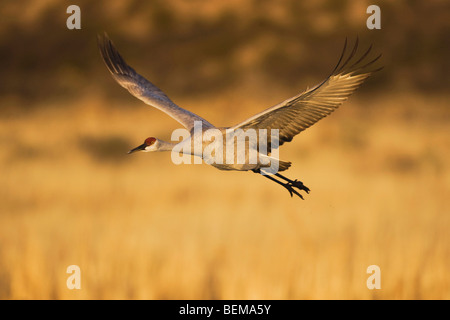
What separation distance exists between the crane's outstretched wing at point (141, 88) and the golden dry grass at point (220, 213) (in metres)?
1.95

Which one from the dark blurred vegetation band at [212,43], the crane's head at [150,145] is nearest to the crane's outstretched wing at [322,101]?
the crane's head at [150,145]

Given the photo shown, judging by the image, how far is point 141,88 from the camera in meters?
7.29

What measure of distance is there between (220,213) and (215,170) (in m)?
1.78

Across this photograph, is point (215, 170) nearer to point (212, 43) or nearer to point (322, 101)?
point (322, 101)

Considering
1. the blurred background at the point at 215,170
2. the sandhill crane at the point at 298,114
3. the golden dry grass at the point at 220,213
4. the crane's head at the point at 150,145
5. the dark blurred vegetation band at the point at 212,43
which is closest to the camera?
the sandhill crane at the point at 298,114

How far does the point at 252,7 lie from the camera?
19.8 meters

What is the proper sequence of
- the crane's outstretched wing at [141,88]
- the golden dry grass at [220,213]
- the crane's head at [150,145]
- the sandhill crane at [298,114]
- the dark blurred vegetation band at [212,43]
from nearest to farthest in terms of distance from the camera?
the sandhill crane at [298,114] < the crane's head at [150,145] < the crane's outstretched wing at [141,88] < the golden dry grass at [220,213] < the dark blurred vegetation band at [212,43]

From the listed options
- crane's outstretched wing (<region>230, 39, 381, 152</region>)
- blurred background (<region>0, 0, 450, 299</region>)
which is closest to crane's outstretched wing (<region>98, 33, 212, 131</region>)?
crane's outstretched wing (<region>230, 39, 381, 152</region>)

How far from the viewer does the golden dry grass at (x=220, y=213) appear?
805 centimetres

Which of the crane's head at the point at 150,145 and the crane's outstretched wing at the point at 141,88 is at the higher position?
the crane's outstretched wing at the point at 141,88

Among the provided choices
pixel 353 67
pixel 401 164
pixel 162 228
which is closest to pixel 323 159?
pixel 401 164

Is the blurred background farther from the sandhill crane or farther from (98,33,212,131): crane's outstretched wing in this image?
the sandhill crane

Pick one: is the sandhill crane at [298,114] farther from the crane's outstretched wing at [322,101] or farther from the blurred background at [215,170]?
the blurred background at [215,170]

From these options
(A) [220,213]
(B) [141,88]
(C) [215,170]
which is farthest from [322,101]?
(C) [215,170]
